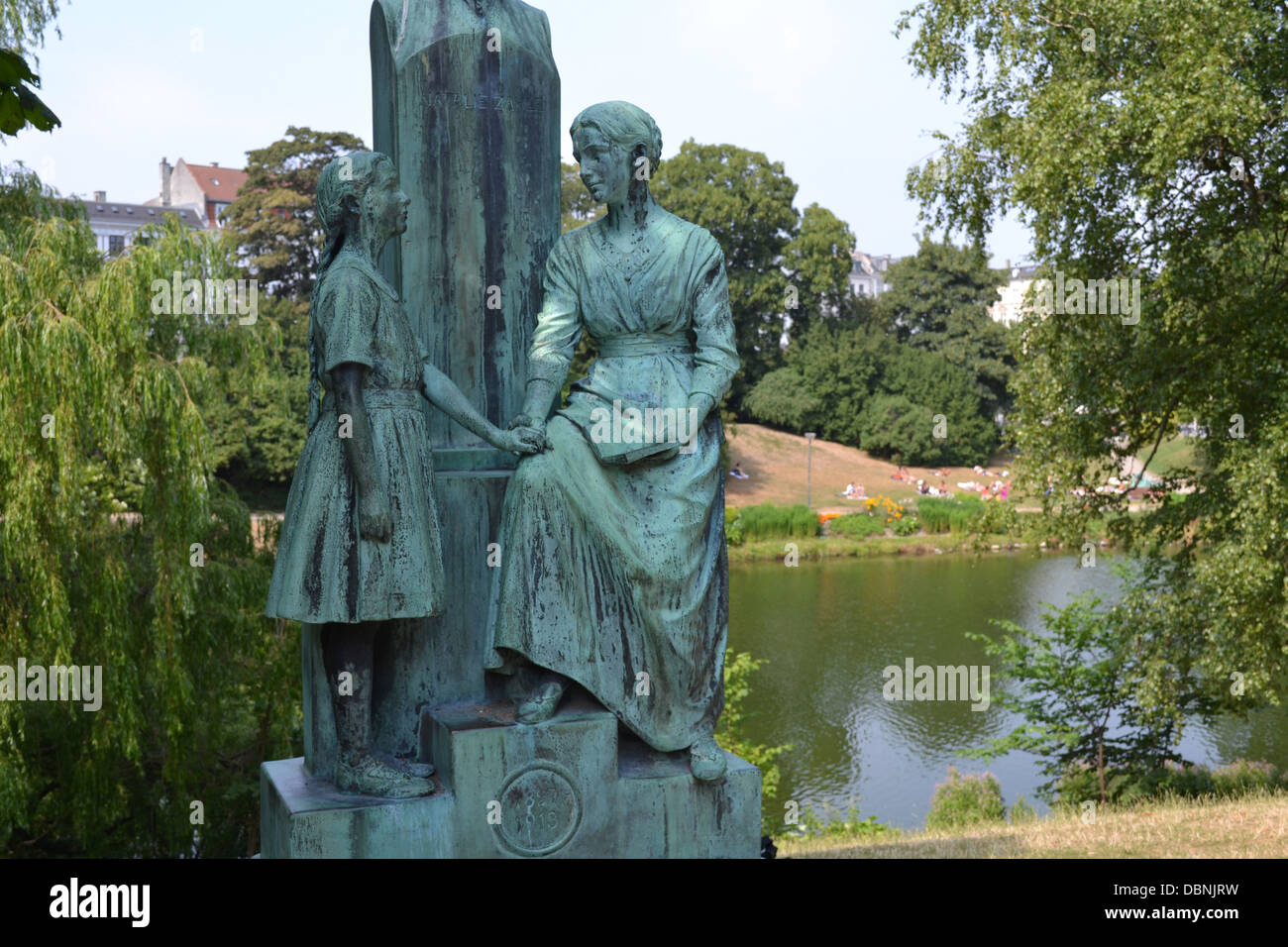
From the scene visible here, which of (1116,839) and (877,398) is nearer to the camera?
(1116,839)

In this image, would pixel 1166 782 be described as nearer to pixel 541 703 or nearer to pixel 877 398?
pixel 541 703

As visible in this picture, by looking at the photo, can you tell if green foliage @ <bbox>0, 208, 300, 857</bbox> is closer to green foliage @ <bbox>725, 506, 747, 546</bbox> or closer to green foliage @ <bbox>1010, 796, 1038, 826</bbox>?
green foliage @ <bbox>725, 506, 747, 546</bbox>

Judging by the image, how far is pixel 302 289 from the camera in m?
36.5

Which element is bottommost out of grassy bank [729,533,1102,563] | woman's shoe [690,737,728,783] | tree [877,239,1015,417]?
grassy bank [729,533,1102,563]

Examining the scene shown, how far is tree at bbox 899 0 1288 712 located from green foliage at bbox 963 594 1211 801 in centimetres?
27

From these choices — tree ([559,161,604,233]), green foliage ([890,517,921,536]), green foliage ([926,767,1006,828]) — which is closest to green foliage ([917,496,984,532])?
green foliage ([890,517,921,536])

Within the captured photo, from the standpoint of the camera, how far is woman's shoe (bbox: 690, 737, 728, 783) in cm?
416

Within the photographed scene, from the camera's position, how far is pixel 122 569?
360 inches

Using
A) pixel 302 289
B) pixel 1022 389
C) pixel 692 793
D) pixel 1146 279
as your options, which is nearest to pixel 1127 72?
pixel 1146 279

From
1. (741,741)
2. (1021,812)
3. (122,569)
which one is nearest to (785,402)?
(741,741)

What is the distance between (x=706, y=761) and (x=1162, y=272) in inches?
346

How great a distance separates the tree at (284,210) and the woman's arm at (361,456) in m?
32.9

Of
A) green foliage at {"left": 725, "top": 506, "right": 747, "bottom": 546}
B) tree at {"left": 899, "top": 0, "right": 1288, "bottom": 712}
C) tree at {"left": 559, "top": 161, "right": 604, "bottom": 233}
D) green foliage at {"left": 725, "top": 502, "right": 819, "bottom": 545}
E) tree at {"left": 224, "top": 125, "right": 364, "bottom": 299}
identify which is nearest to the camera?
green foliage at {"left": 725, "top": 506, "right": 747, "bottom": 546}
